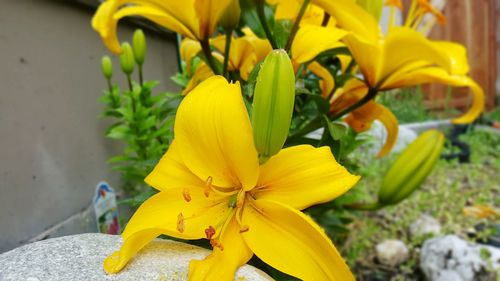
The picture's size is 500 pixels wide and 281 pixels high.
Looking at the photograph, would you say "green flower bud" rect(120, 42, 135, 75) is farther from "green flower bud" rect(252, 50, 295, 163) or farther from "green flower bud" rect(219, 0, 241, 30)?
"green flower bud" rect(252, 50, 295, 163)

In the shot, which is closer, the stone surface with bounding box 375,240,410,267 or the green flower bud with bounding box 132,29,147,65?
the green flower bud with bounding box 132,29,147,65

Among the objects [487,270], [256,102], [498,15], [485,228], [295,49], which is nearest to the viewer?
[256,102]

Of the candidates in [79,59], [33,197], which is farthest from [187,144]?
[79,59]

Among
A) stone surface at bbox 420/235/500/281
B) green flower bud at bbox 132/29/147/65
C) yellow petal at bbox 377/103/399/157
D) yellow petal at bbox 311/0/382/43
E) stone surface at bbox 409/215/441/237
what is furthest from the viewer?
stone surface at bbox 409/215/441/237

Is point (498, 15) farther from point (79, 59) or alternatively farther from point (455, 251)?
point (79, 59)

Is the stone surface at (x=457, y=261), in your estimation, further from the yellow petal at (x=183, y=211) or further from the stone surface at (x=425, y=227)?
the yellow petal at (x=183, y=211)

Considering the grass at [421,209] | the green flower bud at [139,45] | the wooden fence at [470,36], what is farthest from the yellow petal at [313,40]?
the wooden fence at [470,36]

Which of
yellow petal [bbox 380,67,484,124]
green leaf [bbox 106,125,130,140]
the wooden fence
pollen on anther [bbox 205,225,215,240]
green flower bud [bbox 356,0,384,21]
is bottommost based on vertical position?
the wooden fence

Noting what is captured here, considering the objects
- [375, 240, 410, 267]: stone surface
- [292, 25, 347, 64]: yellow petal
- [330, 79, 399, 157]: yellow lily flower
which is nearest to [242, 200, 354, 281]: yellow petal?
[292, 25, 347, 64]: yellow petal
